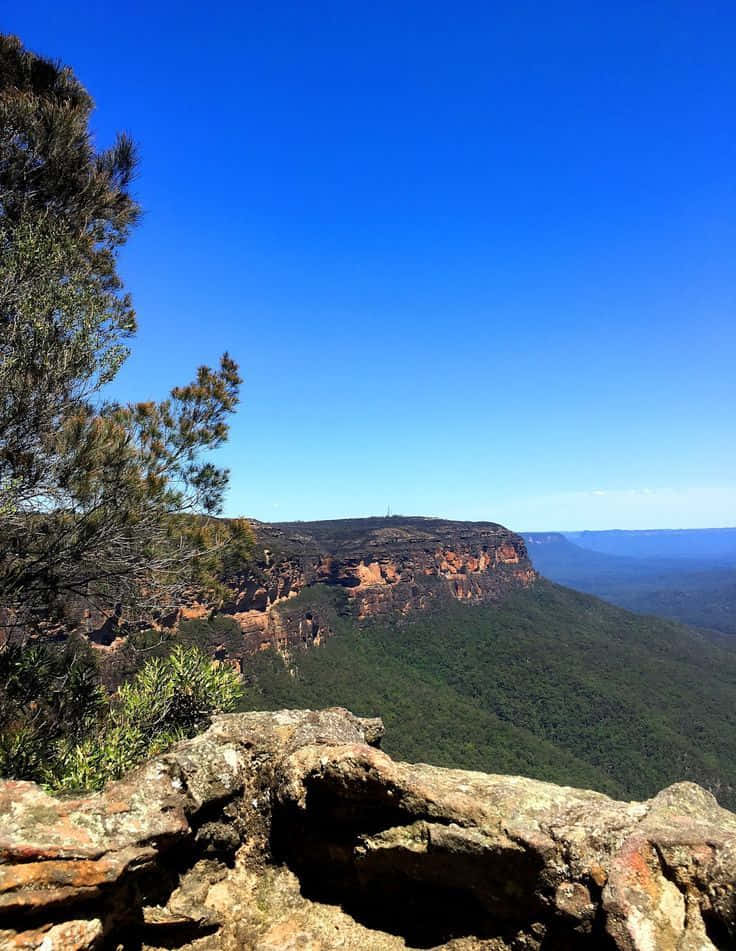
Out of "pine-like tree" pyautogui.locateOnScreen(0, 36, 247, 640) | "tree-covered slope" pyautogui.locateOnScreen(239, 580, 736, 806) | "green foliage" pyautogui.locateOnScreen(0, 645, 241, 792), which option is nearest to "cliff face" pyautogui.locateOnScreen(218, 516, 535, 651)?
"tree-covered slope" pyautogui.locateOnScreen(239, 580, 736, 806)

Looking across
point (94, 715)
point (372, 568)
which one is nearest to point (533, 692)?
point (372, 568)

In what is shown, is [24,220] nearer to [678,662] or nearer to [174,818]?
[174,818]

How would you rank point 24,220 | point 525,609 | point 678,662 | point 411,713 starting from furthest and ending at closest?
point 525,609
point 678,662
point 411,713
point 24,220

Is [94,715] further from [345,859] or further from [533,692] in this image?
[533,692]

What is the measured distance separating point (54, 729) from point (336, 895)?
6929mm

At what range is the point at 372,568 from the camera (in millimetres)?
88938

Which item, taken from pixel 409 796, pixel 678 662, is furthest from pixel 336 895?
pixel 678 662

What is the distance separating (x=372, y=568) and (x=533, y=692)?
103 ft

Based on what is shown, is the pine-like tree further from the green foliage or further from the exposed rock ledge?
the exposed rock ledge

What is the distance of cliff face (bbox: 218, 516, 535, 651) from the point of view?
63.7m

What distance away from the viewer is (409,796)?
4641mm

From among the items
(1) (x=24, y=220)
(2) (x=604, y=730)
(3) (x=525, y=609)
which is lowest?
(2) (x=604, y=730)

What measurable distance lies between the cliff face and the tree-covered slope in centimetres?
318

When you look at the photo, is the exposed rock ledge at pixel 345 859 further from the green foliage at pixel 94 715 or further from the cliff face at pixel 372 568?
the cliff face at pixel 372 568
